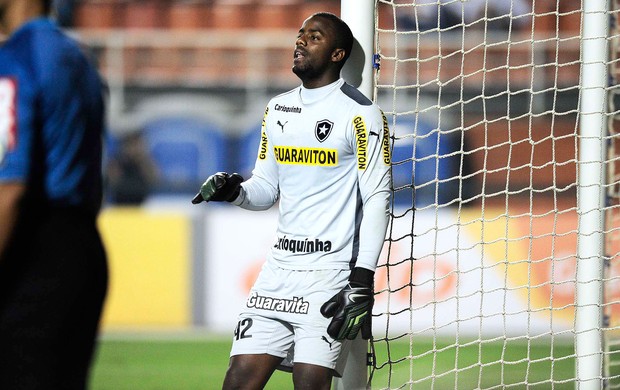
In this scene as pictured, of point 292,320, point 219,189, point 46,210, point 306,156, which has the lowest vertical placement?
point 292,320

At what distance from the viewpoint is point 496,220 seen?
9.70 meters

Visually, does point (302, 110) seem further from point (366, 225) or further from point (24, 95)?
point (24, 95)

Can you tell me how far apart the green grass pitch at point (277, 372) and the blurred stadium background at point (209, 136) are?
0.21 feet

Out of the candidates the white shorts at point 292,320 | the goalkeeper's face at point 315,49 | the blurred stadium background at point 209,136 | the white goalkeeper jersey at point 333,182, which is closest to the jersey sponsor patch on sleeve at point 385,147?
the white goalkeeper jersey at point 333,182

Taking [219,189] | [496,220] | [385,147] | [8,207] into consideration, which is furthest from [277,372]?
[8,207]

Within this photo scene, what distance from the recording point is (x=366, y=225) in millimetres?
3906

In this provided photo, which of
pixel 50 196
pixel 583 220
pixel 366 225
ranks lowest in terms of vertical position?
pixel 583 220

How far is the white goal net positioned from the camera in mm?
5125

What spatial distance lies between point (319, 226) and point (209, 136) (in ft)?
30.0

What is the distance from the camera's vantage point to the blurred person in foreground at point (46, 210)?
99.9 inches

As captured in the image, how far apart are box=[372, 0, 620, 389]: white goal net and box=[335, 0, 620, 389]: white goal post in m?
0.02

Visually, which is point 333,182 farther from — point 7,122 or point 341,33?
point 7,122

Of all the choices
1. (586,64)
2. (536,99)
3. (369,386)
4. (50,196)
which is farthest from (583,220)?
(536,99)

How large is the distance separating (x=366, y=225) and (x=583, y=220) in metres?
1.70
